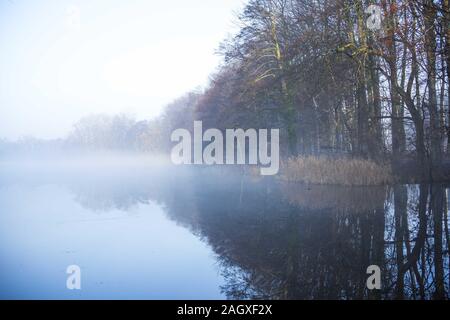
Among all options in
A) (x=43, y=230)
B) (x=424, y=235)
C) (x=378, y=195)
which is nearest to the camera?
(x=424, y=235)

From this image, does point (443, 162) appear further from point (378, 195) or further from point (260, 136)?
point (260, 136)

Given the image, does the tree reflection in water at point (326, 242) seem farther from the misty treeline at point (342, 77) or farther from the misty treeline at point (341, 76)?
the misty treeline at point (341, 76)

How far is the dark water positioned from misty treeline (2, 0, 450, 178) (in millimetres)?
5384

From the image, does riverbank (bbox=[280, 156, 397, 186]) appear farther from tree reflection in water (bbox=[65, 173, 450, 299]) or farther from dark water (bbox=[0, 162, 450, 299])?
dark water (bbox=[0, 162, 450, 299])

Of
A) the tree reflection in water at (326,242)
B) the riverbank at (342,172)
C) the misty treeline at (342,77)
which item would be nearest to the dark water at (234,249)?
the tree reflection in water at (326,242)

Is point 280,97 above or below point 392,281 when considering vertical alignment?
above

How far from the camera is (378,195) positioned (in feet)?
41.6

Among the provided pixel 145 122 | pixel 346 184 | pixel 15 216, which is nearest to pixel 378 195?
pixel 346 184

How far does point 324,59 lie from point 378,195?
6.87 meters

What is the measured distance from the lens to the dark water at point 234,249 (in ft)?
15.4

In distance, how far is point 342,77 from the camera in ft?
56.7

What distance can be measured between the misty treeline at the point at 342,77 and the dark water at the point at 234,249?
17.7 ft

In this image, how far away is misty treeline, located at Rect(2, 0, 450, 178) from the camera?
48.6ft

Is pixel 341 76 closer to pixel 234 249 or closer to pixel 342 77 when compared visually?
A: pixel 342 77
